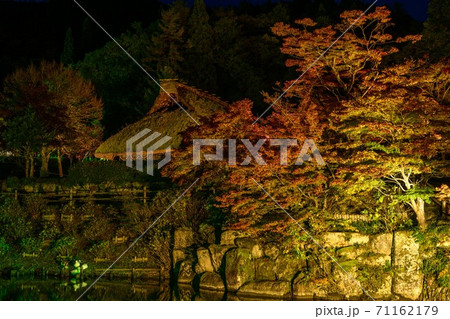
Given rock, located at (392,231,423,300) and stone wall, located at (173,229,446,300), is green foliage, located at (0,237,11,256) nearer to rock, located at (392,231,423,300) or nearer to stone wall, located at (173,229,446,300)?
stone wall, located at (173,229,446,300)

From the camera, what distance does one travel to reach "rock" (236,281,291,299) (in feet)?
37.6

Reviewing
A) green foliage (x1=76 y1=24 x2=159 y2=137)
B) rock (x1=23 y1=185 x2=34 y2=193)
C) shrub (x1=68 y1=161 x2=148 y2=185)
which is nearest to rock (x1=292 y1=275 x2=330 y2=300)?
shrub (x1=68 y1=161 x2=148 y2=185)

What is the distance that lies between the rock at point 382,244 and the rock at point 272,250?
1875 millimetres

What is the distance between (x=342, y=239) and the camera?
11.5 m

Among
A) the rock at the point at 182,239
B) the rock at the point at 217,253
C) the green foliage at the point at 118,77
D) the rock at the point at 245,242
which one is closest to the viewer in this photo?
the rock at the point at 245,242

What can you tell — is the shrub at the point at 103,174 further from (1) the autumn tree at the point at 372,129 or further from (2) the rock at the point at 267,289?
(1) the autumn tree at the point at 372,129

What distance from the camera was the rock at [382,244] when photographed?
11195 mm

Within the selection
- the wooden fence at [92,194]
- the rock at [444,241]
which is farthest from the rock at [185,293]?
the rock at [444,241]

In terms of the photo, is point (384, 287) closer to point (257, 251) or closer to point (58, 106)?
point (257, 251)

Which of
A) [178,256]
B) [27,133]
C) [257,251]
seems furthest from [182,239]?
[27,133]

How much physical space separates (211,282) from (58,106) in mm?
13998

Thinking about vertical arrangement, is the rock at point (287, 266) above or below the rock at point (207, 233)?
below

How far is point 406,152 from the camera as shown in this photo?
10883mm

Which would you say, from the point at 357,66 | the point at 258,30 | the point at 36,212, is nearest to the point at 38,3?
the point at 258,30
